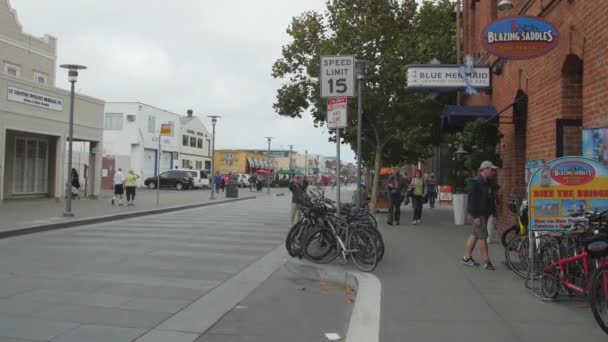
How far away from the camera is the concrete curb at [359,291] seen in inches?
201

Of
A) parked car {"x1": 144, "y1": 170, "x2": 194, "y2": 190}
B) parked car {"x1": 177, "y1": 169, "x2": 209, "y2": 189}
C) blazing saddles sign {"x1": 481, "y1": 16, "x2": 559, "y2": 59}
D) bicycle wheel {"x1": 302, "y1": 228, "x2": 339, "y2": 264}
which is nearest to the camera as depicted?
blazing saddles sign {"x1": 481, "y1": 16, "x2": 559, "y2": 59}

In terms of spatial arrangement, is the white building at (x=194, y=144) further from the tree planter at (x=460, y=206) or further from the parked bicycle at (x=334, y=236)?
the parked bicycle at (x=334, y=236)

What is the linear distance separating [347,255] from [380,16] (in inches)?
469

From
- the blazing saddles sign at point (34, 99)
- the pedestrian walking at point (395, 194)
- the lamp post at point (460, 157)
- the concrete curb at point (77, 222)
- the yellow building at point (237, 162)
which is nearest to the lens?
the concrete curb at point (77, 222)

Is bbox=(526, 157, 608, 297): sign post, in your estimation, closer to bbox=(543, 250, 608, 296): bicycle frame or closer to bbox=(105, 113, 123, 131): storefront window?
bbox=(543, 250, 608, 296): bicycle frame

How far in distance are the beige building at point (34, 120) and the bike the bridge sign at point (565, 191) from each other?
778 inches

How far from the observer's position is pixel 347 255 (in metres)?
8.70

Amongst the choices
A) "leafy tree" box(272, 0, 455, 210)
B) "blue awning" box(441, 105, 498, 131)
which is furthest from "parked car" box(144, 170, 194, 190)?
"blue awning" box(441, 105, 498, 131)

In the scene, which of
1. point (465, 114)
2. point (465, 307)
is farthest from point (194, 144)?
point (465, 307)

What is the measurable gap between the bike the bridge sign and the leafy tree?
38.1 ft

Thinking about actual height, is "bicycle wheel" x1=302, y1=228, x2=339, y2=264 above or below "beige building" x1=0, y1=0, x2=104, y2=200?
below

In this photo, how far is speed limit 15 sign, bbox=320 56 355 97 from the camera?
9656 millimetres

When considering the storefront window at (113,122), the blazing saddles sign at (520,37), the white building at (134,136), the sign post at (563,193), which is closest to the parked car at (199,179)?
the white building at (134,136)

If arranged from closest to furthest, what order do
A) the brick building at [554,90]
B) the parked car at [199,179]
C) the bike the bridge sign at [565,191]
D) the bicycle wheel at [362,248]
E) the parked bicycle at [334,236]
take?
the bike the bridge sign at [565,191], the brick building at [554,90], the bicycle wheel at [362,248], the parked bicycle at [334,236], the parked car at [199,179]
